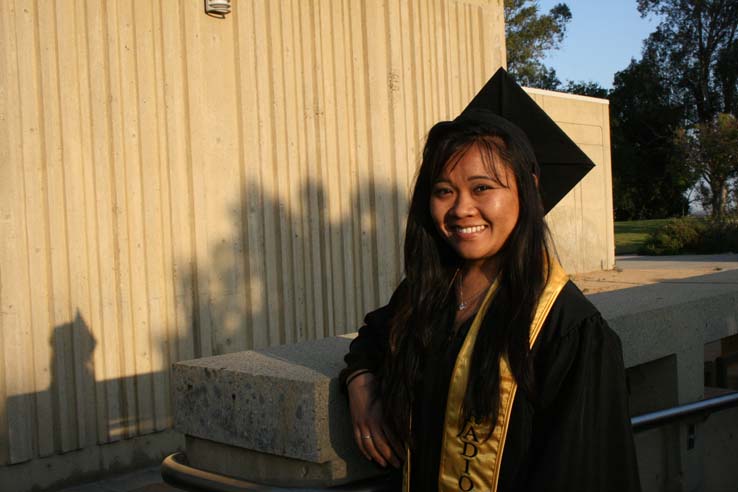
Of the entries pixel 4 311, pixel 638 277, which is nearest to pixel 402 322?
pixel 4 311

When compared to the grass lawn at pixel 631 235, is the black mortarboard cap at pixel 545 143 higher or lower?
higher

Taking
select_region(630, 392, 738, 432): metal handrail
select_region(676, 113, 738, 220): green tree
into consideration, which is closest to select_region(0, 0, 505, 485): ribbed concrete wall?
select_region(630, 392, 738, 432): metal handrail

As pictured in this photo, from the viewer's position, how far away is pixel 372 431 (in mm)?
2170

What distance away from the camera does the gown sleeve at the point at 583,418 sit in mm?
1815

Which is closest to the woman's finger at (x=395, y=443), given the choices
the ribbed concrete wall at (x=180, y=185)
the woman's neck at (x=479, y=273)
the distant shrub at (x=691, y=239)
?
the woman's neck at (x=479, y=273)

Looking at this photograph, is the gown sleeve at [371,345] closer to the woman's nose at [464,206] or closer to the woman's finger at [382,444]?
the woman's finger at [382,444]

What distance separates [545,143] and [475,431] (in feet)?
4.42

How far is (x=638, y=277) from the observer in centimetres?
1317

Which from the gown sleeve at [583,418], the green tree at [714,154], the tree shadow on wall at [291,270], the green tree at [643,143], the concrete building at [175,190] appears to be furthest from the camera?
the green tree at [643,143]

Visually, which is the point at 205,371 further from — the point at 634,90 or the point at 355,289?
the point at 634,90

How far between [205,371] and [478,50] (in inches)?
258

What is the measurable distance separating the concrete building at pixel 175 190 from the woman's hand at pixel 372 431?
147 inches

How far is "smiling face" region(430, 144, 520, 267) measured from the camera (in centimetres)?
209

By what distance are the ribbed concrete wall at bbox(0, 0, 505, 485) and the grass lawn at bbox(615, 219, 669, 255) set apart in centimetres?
1653
